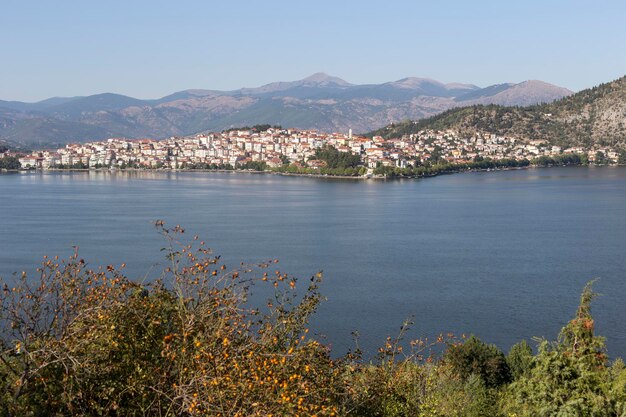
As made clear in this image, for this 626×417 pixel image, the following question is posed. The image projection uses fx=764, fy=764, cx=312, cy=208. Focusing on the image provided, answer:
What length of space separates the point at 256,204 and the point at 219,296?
2358 centimetres

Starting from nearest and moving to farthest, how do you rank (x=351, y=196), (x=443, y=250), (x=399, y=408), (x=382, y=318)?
1. (x=399, y=408)
2. (x=382, y=318)
3. (x=443, y=250)
4. (x=351, y=196)

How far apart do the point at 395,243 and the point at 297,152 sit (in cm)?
4199

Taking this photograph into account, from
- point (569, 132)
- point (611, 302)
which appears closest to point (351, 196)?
point (611, 302)

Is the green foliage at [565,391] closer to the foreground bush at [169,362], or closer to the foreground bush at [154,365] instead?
the foreground bush at [169,362]

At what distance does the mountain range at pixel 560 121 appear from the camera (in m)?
60.0

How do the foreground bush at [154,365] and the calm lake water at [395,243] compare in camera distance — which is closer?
the foreground bush at [154,365]

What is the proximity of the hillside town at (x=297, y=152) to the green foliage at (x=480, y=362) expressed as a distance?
129ft

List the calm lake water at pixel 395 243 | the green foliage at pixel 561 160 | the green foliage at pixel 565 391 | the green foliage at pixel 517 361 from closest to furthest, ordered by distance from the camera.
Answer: the green foliage at pixel 565 391, the green foliage at pixel 517 361, the calm lake water at pixel 395 243, the green foliage at pixel 561 160

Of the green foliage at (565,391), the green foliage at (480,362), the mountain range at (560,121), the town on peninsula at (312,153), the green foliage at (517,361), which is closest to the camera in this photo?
the green foliage at (565,391)

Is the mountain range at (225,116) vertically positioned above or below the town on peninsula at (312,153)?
above

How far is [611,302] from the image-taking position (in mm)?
11062

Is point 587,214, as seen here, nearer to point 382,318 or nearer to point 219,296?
point 382,318

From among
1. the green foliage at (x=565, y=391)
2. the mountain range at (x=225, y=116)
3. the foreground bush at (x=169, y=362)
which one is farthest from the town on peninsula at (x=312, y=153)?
the mountain range at (x=225, y=116)

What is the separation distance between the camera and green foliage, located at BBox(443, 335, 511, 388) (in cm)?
734
